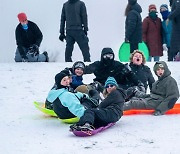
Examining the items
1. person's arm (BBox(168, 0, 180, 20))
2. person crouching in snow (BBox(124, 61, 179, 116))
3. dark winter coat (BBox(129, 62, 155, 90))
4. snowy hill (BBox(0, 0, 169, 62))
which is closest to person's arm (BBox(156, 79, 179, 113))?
person crouching in snow (BBox(124, 61, 179, 116))

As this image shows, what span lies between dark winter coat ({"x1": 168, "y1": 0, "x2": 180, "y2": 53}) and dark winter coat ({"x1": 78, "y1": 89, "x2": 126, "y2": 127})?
4361 millimetres

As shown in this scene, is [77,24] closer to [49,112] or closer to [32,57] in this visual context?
[32,57]

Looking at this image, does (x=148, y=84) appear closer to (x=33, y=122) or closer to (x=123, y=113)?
(x=123, y=113)

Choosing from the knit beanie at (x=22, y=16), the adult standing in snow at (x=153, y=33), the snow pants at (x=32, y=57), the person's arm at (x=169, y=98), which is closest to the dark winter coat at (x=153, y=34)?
the adult standing in snow at (x=153, y=33)

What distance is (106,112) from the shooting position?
20.8 ft

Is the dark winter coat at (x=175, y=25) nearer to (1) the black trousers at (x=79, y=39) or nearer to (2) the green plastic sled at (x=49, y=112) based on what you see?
(1) the black trousers at (x=79, y=39)

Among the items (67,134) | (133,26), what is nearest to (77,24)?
(133,26)

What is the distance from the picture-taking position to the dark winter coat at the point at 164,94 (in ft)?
23.1

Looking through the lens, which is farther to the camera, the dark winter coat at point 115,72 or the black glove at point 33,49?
the black glove at point 33,49

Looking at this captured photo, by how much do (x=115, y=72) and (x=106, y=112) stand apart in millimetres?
1807

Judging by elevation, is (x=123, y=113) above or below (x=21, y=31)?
below

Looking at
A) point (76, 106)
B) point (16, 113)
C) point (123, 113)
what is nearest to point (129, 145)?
point (76, 106)

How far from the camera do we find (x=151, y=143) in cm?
569

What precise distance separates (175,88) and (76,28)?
4.12m
